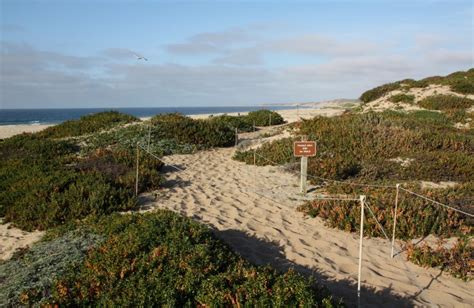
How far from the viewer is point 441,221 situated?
24.0ft

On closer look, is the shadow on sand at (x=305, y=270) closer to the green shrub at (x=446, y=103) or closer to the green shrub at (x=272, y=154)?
the green shrub at (x=272, y=154)

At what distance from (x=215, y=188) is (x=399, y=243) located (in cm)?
470

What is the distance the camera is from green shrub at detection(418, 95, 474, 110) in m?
23.0

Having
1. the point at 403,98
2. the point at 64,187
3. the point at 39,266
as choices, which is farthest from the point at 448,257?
the point at 403,98

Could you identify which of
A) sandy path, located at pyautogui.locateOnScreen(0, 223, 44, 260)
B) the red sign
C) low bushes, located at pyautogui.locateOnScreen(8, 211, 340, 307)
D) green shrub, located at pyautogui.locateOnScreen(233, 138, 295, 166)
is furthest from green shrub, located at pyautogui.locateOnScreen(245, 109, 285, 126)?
low bushes, located at pyautogui.locateOnScreen(8, 211, 340, 307)

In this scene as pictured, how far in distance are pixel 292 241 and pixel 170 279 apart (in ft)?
9.78

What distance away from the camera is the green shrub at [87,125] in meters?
17.3

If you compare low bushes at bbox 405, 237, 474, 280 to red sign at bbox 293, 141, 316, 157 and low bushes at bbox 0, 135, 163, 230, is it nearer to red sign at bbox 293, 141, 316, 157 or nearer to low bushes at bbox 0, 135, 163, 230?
red sign at bbox 293, 141, 316, 157

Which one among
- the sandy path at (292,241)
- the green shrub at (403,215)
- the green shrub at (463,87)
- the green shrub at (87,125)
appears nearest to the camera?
the sandy path at (292,241)

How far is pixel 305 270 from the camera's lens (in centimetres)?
580

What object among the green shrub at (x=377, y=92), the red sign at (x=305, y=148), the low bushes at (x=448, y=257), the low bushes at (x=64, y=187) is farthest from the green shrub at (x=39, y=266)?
the green shrub at (x=377, y=92)

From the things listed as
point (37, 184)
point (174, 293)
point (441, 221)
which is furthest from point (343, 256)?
point (37, 184)

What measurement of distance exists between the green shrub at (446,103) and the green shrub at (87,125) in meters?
17.4

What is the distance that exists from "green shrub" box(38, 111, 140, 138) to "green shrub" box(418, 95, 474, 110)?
17.4 m
